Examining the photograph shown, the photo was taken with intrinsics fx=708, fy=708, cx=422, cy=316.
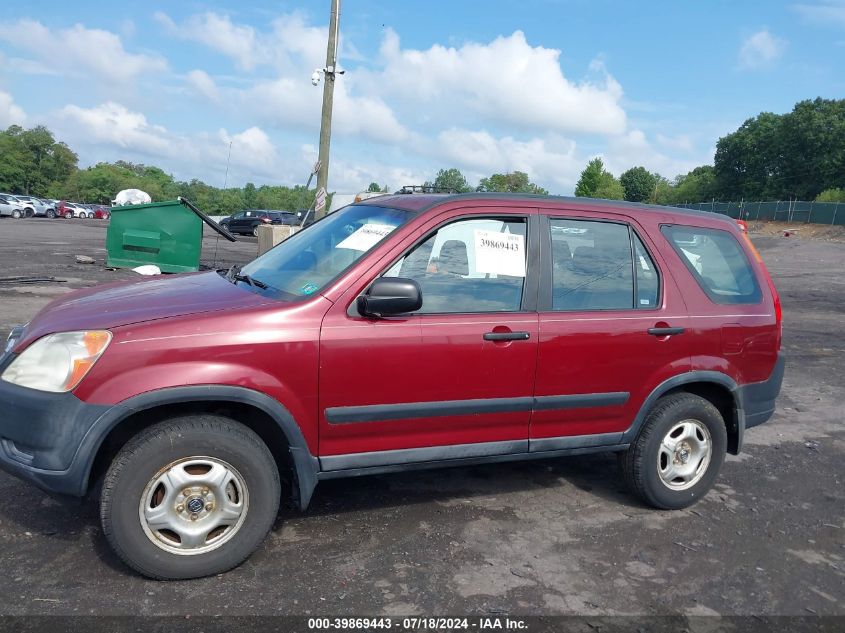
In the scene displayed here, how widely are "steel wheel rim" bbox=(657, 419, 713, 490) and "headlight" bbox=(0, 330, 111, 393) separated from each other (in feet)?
10.4

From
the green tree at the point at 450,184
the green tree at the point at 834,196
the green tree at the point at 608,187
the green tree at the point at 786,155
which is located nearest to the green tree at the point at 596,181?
the green tree at the point at 608,187

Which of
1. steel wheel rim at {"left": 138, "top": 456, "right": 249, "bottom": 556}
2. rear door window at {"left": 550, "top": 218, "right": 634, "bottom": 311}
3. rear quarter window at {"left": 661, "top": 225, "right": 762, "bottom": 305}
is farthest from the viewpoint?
rear quarter window at {"left": 661, "top": 225, "right": 762, "bottom": 305}

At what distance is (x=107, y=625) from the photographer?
2861 mm

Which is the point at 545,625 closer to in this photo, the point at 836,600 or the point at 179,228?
the point at 836,600

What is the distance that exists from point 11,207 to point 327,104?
41379mm

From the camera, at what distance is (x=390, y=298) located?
3336 millimetres

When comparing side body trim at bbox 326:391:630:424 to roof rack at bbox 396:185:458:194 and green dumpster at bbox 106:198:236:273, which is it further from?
green dumpster at bbox 106:198:236:273

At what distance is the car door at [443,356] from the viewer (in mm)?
3398

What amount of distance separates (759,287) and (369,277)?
8.80 ft

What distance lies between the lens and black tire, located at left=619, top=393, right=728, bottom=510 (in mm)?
4223

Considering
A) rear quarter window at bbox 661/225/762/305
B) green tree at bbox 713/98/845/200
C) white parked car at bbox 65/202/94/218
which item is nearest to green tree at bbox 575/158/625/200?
green tree at bbox 713/98/845/200

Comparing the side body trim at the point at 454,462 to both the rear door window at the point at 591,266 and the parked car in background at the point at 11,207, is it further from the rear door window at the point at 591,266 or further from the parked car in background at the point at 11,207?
the parked car in background at the point at 11,207

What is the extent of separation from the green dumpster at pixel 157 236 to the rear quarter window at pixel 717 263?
11558mm

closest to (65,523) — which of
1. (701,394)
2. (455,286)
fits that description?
(455,286)
